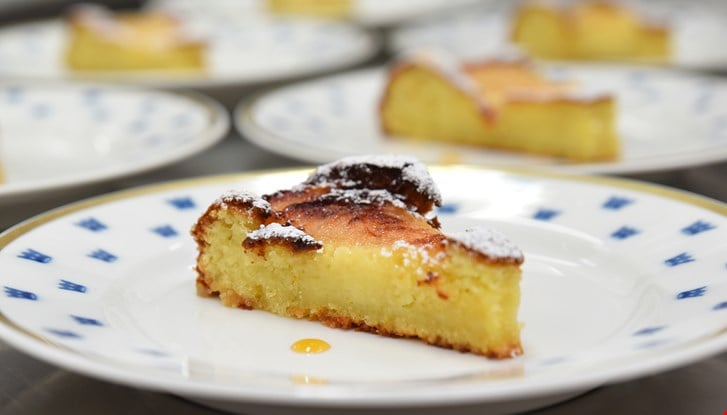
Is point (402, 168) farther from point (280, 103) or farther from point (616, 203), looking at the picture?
point (280, 103)

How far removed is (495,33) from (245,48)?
105 centimetres

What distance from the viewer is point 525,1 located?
165 inches

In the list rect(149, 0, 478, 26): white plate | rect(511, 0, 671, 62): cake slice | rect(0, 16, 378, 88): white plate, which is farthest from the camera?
rect(149, 0, 478, 26): white plate

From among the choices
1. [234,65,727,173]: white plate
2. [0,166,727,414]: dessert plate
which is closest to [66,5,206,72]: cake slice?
[234,65,727,173]: white plate

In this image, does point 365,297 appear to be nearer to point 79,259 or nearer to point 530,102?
point 79,259

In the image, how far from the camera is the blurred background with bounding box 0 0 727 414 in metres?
1.57

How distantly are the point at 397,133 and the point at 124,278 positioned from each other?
4.68ft

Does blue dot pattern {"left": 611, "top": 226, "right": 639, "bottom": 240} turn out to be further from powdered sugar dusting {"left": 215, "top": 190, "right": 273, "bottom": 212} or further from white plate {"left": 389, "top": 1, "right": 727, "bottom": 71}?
white plate {"left": 389, "top": 1, "right": 727, "bottom": 71}

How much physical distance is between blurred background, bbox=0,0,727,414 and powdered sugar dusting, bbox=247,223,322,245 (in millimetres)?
322

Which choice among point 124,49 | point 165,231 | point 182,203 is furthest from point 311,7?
point 165,231

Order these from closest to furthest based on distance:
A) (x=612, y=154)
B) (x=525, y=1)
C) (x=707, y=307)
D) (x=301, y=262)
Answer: (x=707, y=307)
(x=301, y=262)
(x=612, y=154)
(x=525, y=1)

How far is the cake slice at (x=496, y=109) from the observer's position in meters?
2.76

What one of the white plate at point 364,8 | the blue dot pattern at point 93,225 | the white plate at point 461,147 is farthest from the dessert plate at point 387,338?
the white plate at point 364,8

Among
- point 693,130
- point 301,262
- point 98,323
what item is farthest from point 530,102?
point 98,323
